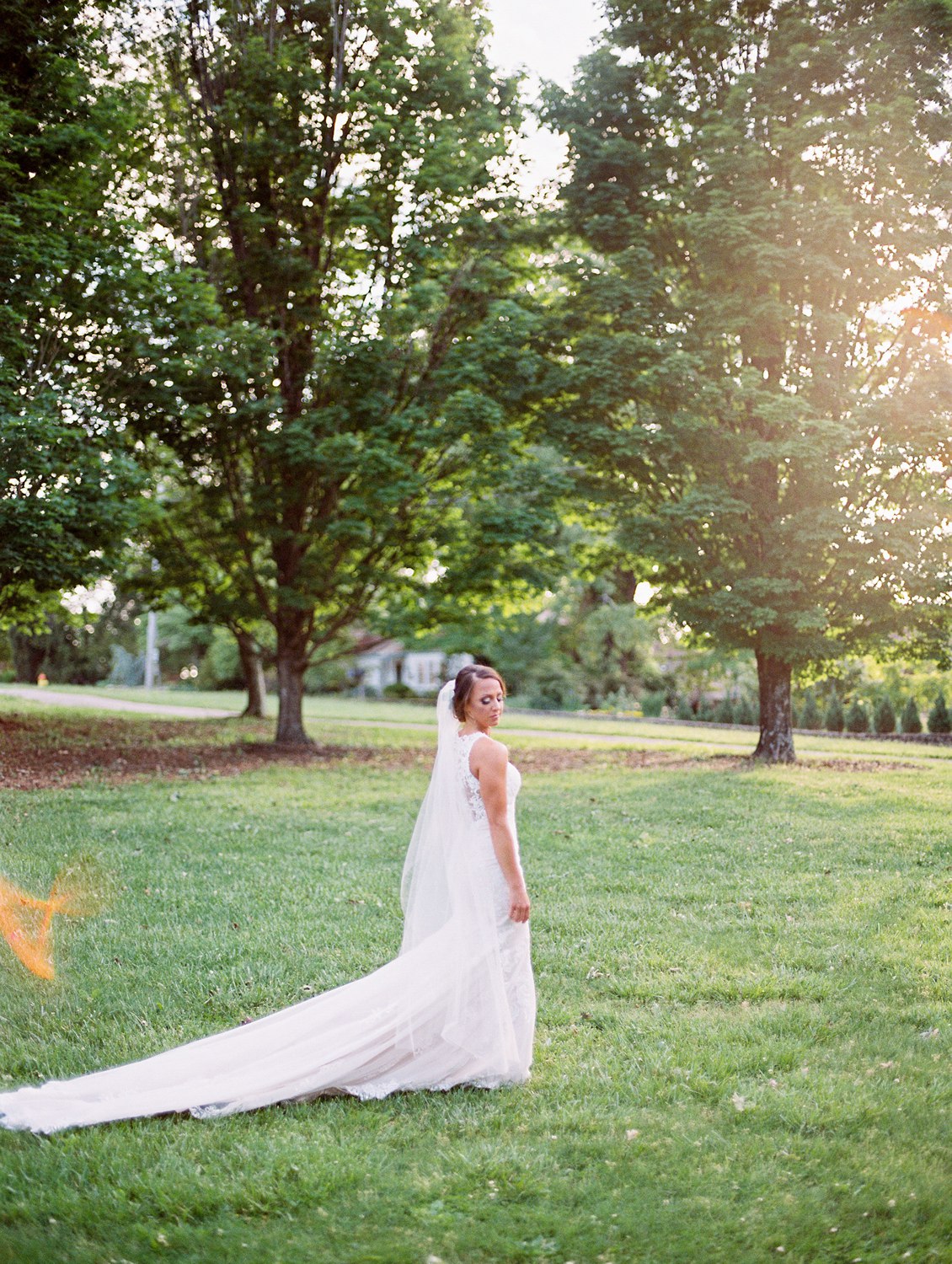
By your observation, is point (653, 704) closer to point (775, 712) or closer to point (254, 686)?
point (254, 686)

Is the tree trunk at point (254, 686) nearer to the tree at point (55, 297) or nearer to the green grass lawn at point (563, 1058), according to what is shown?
the tree at point (55, 297)

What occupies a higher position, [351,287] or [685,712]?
[351,287]

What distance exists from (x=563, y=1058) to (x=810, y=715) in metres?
25.5

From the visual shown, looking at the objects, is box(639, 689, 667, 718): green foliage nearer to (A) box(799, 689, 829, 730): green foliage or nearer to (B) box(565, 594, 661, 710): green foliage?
(B) box(565, 594, 661, 710): green foliage

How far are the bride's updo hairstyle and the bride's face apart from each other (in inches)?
0.7

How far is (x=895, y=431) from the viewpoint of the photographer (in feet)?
54.0

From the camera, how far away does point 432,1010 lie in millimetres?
5359

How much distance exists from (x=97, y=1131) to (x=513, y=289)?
672 inches

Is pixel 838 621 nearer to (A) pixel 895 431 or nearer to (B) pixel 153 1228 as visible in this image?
(A) pixel 895 431

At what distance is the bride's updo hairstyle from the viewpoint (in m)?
5.65

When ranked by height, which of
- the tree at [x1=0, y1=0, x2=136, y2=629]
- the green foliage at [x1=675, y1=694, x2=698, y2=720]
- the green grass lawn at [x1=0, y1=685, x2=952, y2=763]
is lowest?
the green grass lawn at [x1=0, y1=685, x2=952, y2=763]

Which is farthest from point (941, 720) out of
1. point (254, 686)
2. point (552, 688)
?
point (552, 688)

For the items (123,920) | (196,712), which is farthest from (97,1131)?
(196,712)

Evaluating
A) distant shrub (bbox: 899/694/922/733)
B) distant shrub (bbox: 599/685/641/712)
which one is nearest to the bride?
distant shrub (bbox: 899/694/922/733)
